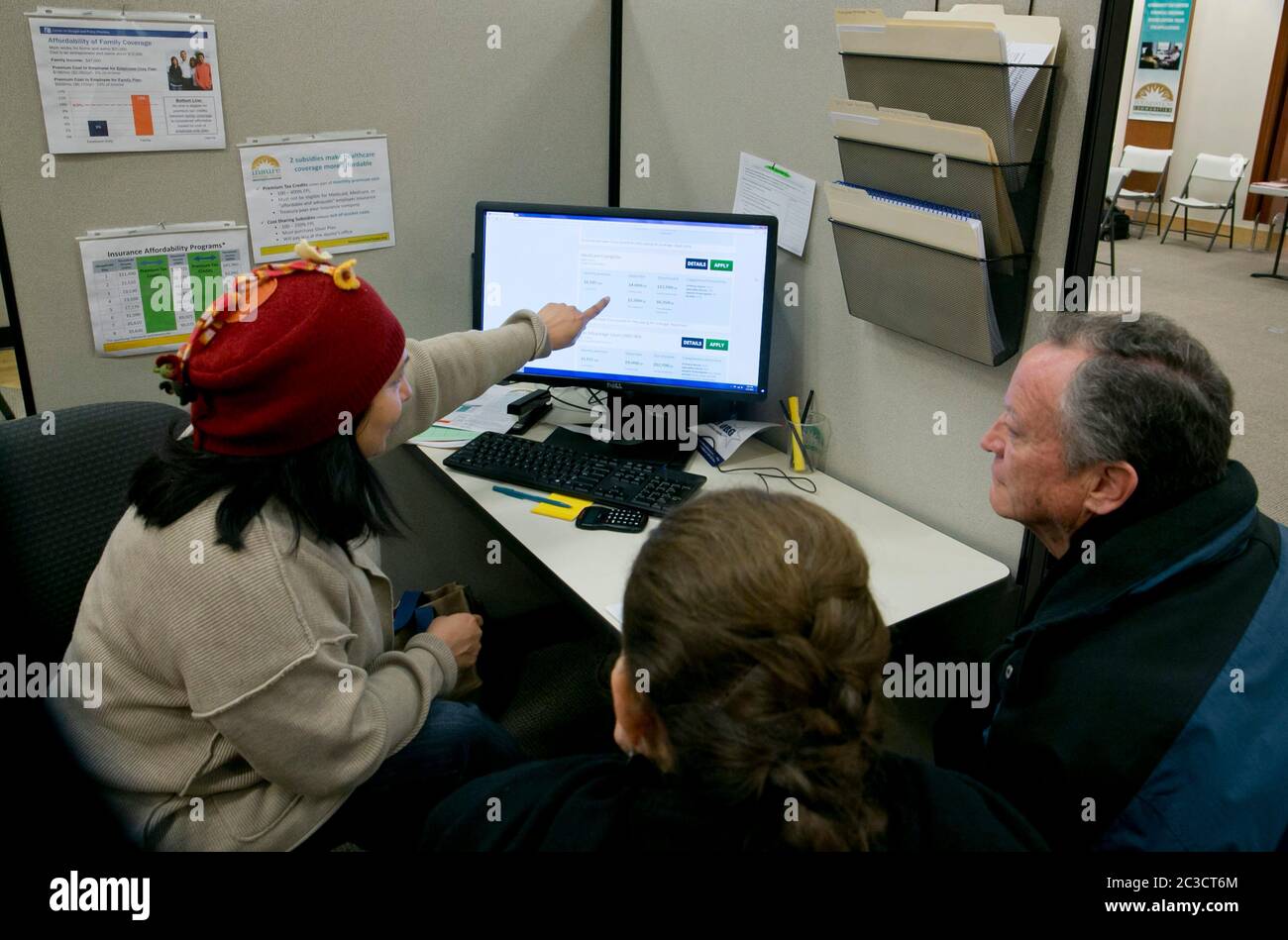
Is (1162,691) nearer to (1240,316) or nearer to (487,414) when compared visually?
(487,414)

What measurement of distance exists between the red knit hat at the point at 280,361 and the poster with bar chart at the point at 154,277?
24.8 inches

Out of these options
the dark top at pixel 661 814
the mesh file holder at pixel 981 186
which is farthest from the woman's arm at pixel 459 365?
the dark top at pixel 661 814

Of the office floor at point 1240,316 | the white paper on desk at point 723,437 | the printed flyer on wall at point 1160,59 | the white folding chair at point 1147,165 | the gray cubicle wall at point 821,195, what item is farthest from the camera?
the printed flyer on wall at point 1160,59

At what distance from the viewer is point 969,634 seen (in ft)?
5.34

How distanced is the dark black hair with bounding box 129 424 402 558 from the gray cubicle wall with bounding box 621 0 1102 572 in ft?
3.00

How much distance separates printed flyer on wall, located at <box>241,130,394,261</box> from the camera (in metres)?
1.80

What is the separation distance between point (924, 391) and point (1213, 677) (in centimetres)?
74

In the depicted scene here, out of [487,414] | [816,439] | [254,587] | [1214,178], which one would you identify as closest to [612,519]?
[816,439]

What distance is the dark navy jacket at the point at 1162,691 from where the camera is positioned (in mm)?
933

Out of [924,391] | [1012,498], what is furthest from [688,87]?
[1012,498]

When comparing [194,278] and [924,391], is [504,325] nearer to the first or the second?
[194,278]

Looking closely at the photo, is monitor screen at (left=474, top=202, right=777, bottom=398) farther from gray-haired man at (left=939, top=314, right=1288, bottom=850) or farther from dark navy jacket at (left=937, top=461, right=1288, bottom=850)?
dark navy jacket at (left=937, top=461, right=1288, bottom=850)

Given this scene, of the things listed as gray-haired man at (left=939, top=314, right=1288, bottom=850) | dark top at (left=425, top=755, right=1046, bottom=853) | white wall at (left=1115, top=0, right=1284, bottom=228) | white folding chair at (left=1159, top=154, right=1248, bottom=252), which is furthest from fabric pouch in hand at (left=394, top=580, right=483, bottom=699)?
white wall at (left=1115, top=0, right=1284, bottom=228)

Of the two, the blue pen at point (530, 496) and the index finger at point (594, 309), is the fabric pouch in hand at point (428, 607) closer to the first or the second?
the blue pen at point (530, 496)
